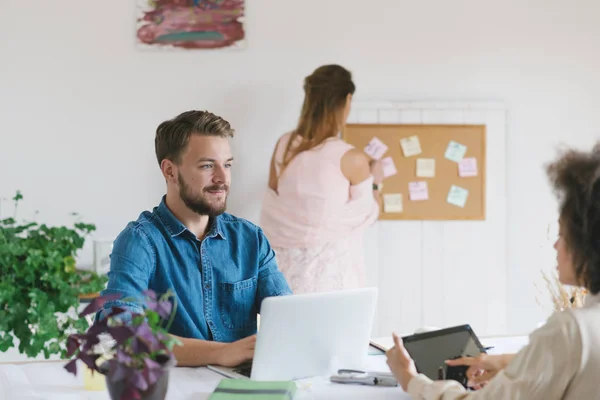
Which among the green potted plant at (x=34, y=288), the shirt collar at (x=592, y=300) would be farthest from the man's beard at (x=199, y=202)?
the shirt collar at (x=592, y=300)

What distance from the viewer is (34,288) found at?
1.99 metres

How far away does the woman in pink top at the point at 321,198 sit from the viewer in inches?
129

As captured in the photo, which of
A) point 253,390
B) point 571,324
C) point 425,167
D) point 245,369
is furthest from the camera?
point 425,167

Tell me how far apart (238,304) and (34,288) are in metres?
0.54

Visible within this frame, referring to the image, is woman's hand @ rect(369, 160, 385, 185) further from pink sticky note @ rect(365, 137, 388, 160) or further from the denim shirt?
the denim shirt

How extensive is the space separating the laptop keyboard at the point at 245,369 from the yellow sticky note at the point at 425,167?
6.92 ft

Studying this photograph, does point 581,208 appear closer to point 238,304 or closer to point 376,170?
point 238,304

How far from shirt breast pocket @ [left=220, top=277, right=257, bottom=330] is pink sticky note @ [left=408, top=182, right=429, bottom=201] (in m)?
1.79

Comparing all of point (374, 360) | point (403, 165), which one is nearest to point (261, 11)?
point (403, 165)

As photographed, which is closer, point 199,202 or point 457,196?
point 199,202

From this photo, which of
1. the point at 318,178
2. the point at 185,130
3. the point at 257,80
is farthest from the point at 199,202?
the point at 257,80

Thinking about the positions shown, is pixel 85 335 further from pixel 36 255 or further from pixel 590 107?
pixel 590 107

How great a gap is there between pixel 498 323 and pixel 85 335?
9.41 feet

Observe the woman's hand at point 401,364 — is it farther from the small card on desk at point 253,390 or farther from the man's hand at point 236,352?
the man's hand at point 236,352
